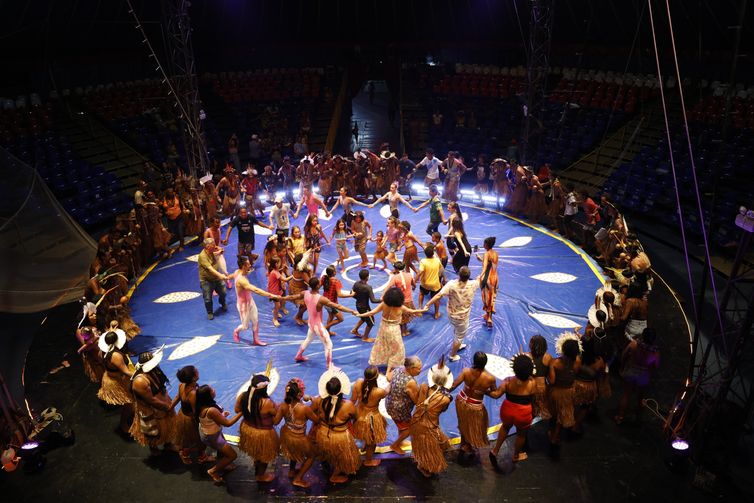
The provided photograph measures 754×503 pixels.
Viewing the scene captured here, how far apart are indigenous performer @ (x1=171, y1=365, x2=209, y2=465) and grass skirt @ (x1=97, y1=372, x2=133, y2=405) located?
0.92 metres

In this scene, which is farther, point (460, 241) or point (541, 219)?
point (541, 219)

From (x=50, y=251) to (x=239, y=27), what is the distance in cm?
1560

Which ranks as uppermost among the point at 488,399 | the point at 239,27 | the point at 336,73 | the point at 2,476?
the point at 239,27

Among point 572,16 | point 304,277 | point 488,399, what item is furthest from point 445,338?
point 572,16

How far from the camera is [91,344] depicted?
708 cm

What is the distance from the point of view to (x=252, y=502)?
19.1 feet

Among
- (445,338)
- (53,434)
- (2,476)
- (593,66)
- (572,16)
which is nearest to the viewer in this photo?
(2,476)

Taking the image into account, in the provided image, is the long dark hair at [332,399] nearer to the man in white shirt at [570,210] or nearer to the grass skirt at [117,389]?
the grass skirt at [117,389]

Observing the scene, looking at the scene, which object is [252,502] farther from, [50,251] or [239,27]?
[239,27]

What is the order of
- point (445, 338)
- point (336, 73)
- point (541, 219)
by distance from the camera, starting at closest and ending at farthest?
point (445, 338), point (541, 219), point (336, 73)

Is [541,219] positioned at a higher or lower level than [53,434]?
higher

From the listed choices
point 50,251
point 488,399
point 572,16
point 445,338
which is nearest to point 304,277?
point 445,338

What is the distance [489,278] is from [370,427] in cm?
366

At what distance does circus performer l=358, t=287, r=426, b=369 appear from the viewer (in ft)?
23.4
